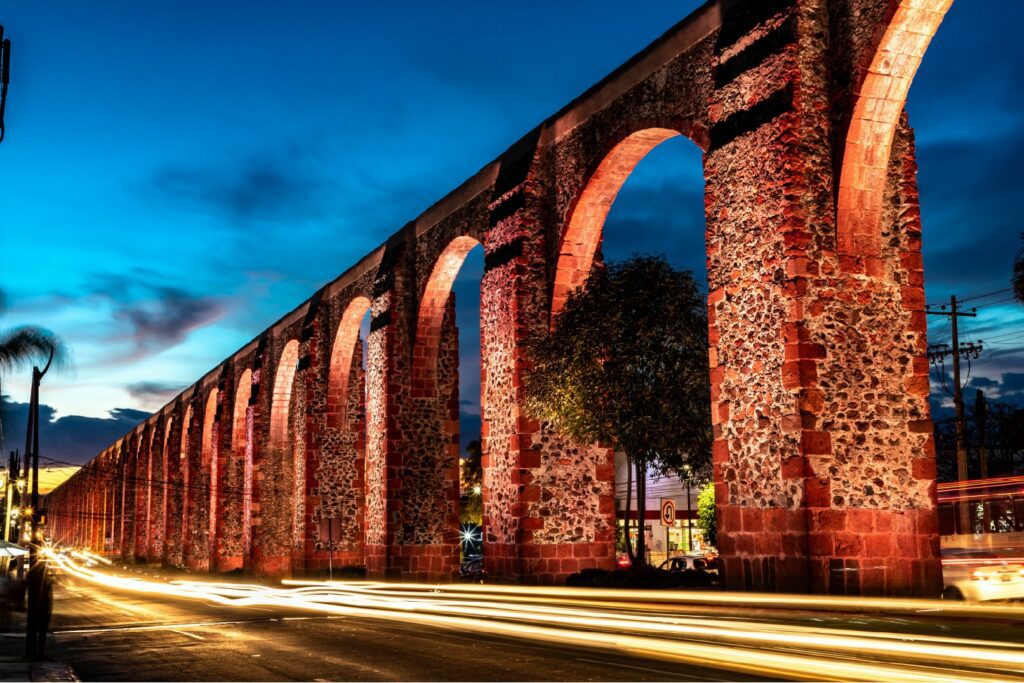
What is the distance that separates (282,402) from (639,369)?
68.3ft

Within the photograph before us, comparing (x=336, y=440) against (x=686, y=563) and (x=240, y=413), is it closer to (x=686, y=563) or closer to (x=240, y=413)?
(x=240, y=413)

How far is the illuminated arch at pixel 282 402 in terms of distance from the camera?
111 feet

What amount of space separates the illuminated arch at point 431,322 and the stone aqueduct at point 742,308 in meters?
0.05

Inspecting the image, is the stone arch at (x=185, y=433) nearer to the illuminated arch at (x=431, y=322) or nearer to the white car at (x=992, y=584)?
the illuminated arch at (x=431, y=322)

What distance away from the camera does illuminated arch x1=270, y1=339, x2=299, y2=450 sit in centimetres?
3391

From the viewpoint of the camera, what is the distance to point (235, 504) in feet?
127

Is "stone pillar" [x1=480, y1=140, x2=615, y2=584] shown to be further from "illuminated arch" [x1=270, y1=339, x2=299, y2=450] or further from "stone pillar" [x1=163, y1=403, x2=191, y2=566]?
"stone pillar" [x1=163, y1=403, x2=191, y2=566]

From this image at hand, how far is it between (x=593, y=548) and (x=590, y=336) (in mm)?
3972

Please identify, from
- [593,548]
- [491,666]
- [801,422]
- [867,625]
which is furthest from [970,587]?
[491,666]

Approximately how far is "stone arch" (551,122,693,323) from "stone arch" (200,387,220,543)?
2503cm

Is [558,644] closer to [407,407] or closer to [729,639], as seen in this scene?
[729,639]

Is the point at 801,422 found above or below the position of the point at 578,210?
below

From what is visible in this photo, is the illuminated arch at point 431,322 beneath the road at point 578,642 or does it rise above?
above

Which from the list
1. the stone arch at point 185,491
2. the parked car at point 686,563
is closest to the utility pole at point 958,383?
the parked car at point 686,563
